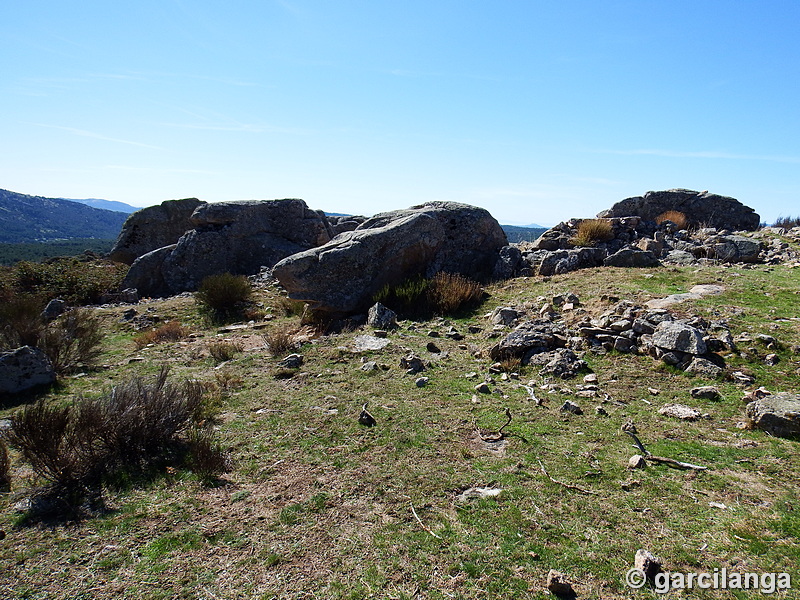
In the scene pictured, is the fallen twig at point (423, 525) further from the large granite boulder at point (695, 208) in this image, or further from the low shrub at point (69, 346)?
the large granite boulder at point (695, 208)

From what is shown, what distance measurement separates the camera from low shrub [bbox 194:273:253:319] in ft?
38.6

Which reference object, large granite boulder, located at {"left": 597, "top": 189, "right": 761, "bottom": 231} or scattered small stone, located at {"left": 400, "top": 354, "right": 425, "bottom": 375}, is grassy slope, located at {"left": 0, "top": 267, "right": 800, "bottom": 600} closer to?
scattered small stone, located at {"left": 400, "top": 354, "right": 425, "bottom": 375}

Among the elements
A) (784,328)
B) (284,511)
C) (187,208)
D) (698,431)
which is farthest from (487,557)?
(187,208)

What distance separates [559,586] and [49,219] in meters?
166

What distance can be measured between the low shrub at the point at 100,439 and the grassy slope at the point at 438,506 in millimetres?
352

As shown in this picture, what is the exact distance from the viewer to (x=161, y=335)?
387 inches

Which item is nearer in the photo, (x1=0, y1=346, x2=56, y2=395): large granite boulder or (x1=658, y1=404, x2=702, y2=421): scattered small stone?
(x1=658, y1=404, x2=702, y2=421): scattered small stone

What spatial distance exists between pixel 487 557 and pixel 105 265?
22230mm

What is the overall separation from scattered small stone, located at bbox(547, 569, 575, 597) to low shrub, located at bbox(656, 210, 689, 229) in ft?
46.2

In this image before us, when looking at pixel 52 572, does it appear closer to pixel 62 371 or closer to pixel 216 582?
pixel 216 582

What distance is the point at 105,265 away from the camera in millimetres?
19969

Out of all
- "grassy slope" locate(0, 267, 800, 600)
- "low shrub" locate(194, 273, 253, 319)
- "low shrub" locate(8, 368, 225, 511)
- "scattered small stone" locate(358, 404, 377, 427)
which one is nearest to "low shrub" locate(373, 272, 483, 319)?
"grassy slope" locate(0, 267, 800, 600)

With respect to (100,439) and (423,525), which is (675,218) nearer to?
(423,525)

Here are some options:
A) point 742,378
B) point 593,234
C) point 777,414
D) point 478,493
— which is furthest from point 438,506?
point 593,234
